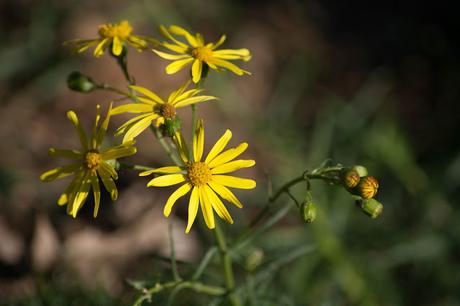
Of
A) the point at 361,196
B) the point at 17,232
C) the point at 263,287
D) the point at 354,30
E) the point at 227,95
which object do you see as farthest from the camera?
the point at 354,30

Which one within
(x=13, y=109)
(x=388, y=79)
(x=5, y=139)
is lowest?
(x=388, y=79)

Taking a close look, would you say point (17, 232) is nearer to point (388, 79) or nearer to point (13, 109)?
point (13, 109)

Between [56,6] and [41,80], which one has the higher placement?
[56,6]

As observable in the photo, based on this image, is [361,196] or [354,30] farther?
[354,30]

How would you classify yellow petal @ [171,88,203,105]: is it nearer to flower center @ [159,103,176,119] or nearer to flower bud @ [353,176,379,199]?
flower center @ [159,103,176,119]

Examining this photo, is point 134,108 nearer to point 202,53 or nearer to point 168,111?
point 168,111

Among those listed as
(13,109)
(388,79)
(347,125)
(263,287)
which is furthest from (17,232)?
(388,79)
